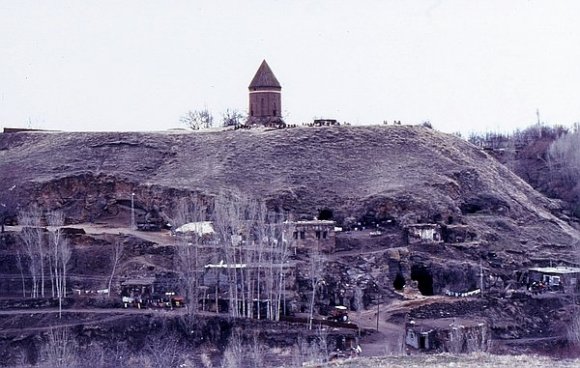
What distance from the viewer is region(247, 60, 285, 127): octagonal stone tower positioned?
211ft

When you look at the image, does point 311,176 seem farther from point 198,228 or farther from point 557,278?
point 557,278

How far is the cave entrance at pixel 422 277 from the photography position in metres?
44.5

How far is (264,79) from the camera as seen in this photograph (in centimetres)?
6425

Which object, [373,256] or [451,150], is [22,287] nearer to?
[373,256]

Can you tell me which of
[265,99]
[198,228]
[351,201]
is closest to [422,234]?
[351,201]

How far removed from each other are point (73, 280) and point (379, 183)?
61.0ft

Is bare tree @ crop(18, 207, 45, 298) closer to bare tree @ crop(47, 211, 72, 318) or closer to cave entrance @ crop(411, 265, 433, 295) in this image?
bare tree @ crop(47, 211, 72, 318)

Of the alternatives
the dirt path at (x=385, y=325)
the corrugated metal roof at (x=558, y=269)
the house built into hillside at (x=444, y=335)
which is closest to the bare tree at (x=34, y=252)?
the dirt path at (x=385, y=325)

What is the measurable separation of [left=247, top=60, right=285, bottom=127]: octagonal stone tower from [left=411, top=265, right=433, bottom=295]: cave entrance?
21.3 metres

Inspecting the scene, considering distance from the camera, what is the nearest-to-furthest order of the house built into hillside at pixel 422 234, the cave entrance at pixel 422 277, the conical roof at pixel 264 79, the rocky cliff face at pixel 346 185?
the cave entrance at pixel 422 277, the rocky cliff face at pixel 346 185, the house built into hillside at pixel 422 234, the conical roof at pixel 264 79

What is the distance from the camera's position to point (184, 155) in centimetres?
6003

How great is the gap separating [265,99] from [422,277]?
23926 mm

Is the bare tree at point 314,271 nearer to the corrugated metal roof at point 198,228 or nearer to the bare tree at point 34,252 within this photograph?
the corrugated metal roof at point 198,228

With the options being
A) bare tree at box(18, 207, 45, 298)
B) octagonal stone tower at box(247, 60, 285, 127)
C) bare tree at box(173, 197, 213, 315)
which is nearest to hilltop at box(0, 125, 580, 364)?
bare tree at box(18, 207, 45, 298)
